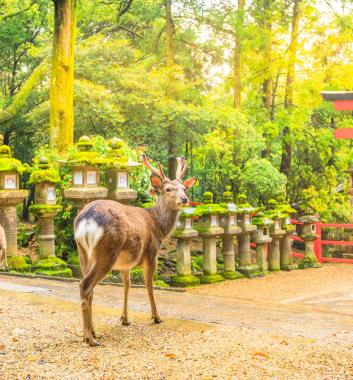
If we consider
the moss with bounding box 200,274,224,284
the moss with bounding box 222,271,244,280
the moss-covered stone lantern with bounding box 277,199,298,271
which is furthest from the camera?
→ the moss-covered stone lantern with bounding box 277,199,298,271

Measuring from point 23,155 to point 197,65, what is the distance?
23.1ft

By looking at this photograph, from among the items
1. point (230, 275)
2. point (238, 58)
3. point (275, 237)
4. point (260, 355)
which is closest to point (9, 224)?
point (230, 275)

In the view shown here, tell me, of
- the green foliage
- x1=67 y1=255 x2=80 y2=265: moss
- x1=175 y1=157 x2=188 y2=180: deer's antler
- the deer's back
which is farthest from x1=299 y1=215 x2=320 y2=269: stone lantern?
the deer's back

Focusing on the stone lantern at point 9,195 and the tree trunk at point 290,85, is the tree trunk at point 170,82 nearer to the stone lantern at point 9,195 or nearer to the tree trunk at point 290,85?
the tree trunk at point 290,85

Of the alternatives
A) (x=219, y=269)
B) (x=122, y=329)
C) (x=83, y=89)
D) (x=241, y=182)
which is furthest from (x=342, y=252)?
(x=122, y=329)

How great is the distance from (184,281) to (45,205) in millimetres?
3124

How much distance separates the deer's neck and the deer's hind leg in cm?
130

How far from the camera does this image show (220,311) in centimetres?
765

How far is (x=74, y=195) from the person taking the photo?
1095 centimetres

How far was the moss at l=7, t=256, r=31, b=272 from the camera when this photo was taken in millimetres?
11500

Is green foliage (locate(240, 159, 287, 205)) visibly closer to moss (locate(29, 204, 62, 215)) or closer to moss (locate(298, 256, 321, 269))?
moss (locate(298, 256, 321, 269))

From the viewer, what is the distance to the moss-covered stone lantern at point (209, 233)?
13.3m

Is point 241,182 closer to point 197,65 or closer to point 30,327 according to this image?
point 197,65

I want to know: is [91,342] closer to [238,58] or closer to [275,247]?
[275,247]
